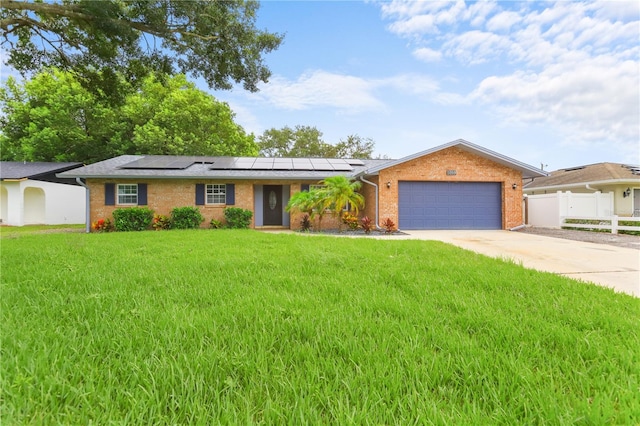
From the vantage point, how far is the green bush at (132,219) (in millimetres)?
11964

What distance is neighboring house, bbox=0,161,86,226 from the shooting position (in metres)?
16.7

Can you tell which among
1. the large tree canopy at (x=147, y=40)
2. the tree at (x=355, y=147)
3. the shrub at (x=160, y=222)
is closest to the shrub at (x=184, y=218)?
the shrub at (x=160, y=222)

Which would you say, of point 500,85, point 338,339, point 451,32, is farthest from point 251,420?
point 500,85

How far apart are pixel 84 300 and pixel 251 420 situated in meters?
2.75

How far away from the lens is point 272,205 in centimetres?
1478

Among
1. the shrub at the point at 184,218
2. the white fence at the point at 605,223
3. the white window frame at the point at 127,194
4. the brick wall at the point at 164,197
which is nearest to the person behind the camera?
the white fence at the point at 605,223

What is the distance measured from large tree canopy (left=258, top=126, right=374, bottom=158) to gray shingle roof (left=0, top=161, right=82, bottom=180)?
63.9 feet

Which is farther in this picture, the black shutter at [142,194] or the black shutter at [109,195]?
the black shutter at [142,194]

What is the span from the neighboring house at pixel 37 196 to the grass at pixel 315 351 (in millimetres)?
18169

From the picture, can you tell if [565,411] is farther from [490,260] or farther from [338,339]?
[490,260]

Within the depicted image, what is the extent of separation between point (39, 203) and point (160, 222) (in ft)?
38.9

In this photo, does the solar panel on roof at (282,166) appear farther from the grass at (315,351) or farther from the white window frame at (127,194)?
the grass at (315,351)

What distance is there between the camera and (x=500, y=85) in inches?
610

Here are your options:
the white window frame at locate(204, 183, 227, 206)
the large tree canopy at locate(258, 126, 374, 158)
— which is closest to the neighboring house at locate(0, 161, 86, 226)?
the white window frame at locate(204, 183, 227, 206)
